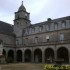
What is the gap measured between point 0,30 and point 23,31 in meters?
6.30

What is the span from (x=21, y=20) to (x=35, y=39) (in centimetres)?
799

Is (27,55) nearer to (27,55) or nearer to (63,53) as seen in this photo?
(27,55)

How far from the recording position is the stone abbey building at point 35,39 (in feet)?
124

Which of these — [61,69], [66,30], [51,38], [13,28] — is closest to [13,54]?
[13,28]

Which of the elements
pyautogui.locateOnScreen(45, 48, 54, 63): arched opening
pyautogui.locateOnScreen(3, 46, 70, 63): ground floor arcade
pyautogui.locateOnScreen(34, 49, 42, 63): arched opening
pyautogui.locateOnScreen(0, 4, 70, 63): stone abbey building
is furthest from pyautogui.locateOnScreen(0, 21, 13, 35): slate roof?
pyautogui.locateOnScreen(45, 48, 54, 63): arched opening

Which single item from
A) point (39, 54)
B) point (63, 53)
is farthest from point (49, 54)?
point (63, 53)

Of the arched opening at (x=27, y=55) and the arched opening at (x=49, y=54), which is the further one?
the arched opening at (x=27, y=55)

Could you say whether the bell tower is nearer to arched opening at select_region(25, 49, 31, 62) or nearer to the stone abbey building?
the stone abbey building

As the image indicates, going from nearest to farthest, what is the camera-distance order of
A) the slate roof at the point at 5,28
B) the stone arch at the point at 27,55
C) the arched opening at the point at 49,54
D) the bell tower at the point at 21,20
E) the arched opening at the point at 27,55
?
1. the arched opening at the point at 49,54
2. the stone arch at the point at 27,55
3. the arched opening at the point at 27,55
4. the slate roof at the point at 5,28
5. the bell tower at the point at 21,20

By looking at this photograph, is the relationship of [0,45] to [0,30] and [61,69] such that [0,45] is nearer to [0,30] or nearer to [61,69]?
[0,30]

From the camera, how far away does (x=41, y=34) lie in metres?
42.4

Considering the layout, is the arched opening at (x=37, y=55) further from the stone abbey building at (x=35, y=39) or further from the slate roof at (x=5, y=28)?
the slate roof at (x=5, y=28)

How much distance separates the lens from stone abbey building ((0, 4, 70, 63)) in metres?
37.8

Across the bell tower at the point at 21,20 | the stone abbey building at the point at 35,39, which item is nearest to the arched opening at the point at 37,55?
the stone abbey building at the point at 35,39
